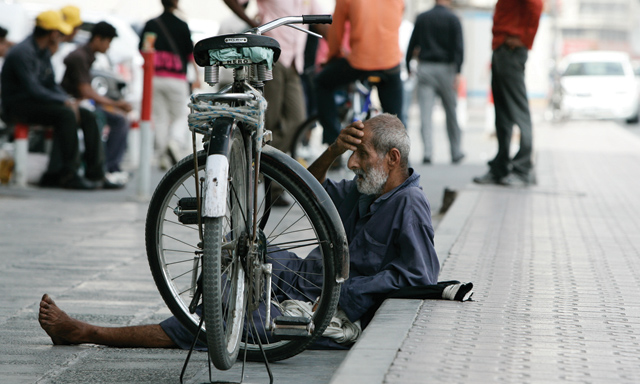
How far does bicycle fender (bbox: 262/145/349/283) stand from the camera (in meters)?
3.46

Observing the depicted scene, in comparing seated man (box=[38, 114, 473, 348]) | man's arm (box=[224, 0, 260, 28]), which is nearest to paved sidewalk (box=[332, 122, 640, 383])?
seated man (box=[38, 114, 473, 348])

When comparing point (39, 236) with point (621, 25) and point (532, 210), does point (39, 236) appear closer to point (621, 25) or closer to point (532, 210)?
point (532, 210)

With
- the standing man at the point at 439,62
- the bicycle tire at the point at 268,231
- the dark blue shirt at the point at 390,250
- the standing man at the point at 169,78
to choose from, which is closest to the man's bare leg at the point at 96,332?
the bicycle tire at the point at 268,231

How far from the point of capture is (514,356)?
3223 millimetres

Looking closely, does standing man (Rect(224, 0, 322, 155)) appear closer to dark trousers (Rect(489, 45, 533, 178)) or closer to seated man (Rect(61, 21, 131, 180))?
dark trousers (Rect(489, 45, 533, 178))

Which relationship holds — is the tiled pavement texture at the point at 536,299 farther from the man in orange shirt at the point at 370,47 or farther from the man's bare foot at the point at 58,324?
the man's bare foot at the point at 58,324

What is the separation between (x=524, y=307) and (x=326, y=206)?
1.03 m

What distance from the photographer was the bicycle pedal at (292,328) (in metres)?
3.62

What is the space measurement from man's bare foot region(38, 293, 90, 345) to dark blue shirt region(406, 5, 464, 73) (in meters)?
9.30

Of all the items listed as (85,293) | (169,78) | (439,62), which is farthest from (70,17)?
(85,293)

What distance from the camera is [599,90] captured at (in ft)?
91.5

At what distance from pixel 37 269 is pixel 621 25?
291 ft

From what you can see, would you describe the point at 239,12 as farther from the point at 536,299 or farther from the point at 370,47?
the point at 536,299

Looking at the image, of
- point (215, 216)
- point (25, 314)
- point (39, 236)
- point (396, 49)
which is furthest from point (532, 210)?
point (215, 216)
